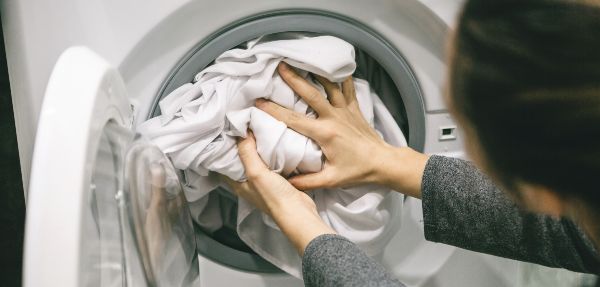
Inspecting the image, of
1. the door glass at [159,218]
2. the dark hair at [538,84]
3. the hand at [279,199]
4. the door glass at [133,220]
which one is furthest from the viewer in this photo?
the hand at [279,199]

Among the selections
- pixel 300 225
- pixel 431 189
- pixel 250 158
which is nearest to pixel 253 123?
pixel 250 158

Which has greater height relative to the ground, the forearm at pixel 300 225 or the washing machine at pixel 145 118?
the washing machine at pixel 145 118

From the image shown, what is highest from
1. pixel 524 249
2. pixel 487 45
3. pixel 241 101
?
pixel 487 45

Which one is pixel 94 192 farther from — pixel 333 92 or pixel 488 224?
pixel 488 224

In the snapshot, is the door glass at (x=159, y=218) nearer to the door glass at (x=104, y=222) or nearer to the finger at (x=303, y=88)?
the door glass at (x=104, y=222)

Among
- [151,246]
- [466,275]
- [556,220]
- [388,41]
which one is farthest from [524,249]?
[151,246]

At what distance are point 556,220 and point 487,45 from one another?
0.37 m

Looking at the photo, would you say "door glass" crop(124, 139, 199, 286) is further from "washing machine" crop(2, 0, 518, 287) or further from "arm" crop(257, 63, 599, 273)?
"arm" crop(257, 63, 599, 273)

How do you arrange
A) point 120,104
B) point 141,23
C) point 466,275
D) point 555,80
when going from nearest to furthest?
1. point 555,80
2. point 120,104
3. point 141,23
4. point 466,275

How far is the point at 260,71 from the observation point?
0.69 meters

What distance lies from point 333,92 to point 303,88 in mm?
49

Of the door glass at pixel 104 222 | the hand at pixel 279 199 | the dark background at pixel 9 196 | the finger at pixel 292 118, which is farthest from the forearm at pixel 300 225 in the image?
the dark background at pixel 9 196

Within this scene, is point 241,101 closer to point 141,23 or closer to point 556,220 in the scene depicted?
point 141,23

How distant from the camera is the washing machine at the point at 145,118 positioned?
38 cm
